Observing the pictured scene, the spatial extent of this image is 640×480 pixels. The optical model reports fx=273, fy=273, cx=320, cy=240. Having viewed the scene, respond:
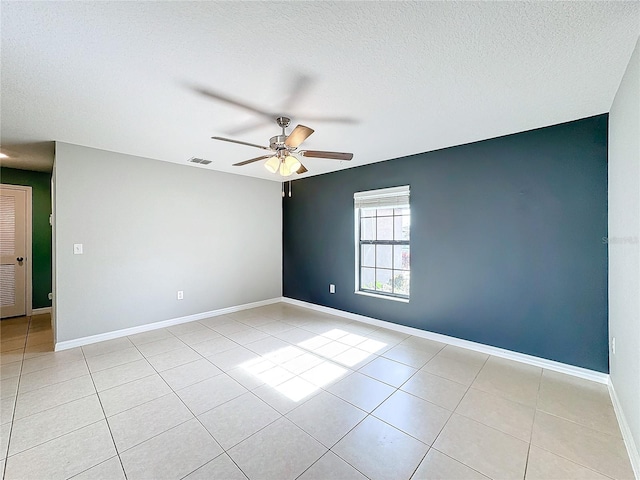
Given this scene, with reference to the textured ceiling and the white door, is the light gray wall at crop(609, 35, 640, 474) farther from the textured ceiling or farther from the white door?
the white door

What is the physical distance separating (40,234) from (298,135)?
509cm

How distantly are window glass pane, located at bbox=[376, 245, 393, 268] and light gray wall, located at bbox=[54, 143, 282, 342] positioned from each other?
2.18 m

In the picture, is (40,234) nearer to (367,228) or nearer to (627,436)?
(367,228)

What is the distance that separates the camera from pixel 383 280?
13.3 feet

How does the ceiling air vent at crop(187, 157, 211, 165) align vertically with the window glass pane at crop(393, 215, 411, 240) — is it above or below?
above

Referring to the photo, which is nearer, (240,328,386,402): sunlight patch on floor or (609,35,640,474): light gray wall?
(609,35,640,474): light gray wall

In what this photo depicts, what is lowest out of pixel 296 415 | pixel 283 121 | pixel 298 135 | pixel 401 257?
pixel 296 415

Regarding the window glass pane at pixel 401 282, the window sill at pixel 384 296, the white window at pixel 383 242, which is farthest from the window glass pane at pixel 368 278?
the window glass pane at pixel 401 282

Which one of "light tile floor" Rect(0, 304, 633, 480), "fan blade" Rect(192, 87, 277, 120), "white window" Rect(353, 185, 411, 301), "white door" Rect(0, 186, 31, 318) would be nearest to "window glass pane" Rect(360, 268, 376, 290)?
"white window" Rect(353, 185, 411, 301)

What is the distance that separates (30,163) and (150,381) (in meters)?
3.94

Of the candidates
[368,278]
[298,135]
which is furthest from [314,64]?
[368,278]

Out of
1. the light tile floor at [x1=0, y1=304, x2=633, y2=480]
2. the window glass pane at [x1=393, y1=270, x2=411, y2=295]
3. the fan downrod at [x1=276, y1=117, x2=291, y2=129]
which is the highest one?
the fan downrod at [x1=276, y1=117, x2=291, y2=129]

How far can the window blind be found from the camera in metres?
3.65

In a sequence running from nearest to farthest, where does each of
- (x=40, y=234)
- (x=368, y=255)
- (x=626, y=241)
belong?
1. (x=626, y=241)
2. (x=368, y=255)
3. (x=40, y=234)
